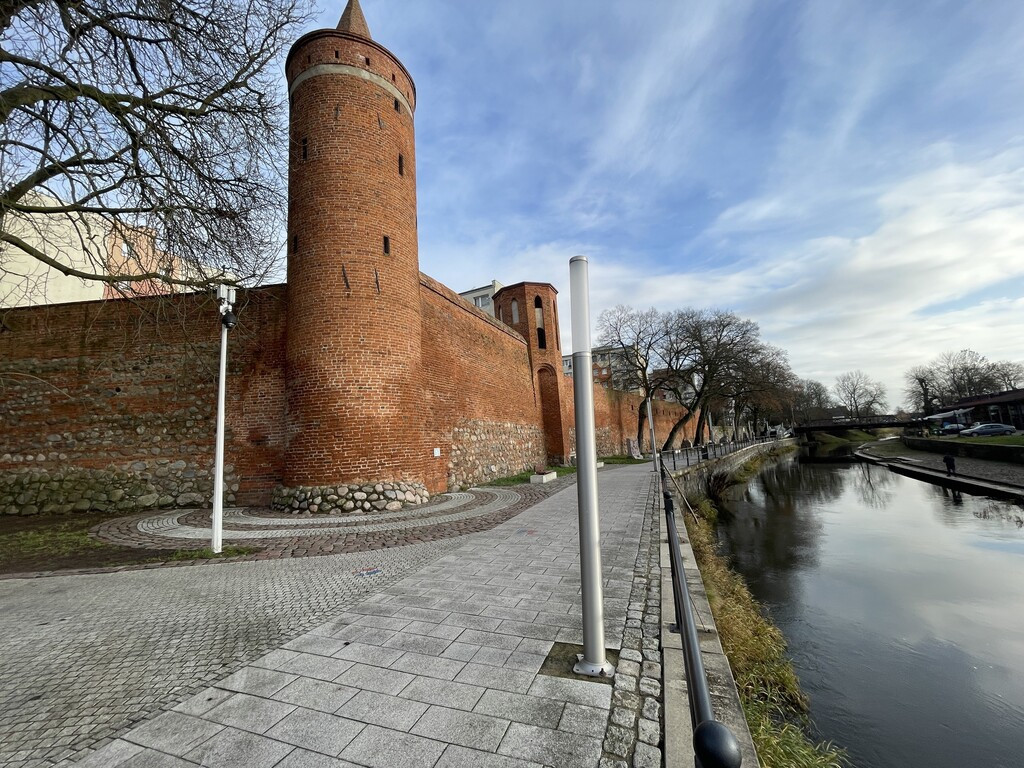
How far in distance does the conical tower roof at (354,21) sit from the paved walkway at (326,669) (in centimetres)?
1287

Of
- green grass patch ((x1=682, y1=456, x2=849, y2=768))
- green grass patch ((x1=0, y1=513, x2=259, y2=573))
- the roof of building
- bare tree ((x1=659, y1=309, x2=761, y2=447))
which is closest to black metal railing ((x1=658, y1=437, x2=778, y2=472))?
bare tree ((x1=659, y1=309, x2=761, y2=447))

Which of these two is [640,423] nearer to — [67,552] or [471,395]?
[471,395]

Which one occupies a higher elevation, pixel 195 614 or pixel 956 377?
pixel 956 377

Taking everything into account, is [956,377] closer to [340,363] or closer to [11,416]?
[340,363]

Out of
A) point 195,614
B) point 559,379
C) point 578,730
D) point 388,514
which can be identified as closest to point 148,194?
point 195,614

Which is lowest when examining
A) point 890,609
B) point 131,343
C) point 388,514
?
point 890,609

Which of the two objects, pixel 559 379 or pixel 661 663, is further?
pixel 559 379

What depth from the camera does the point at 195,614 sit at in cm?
400

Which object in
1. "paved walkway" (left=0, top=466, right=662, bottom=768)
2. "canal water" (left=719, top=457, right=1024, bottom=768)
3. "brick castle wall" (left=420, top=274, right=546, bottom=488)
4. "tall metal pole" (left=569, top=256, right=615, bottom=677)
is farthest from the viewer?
"brick castle wall" (left=420, top=274, right=546, bottom=488)

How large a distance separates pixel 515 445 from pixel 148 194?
14880 mm

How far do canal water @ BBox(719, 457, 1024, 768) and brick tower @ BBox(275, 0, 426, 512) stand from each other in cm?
796

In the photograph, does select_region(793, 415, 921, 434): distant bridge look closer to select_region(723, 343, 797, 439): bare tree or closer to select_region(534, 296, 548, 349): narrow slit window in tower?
select_region(723, 343, 797, 439): bare tree

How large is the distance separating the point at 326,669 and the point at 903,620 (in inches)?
369

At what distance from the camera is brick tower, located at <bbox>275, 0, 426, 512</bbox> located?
9.73 metres
